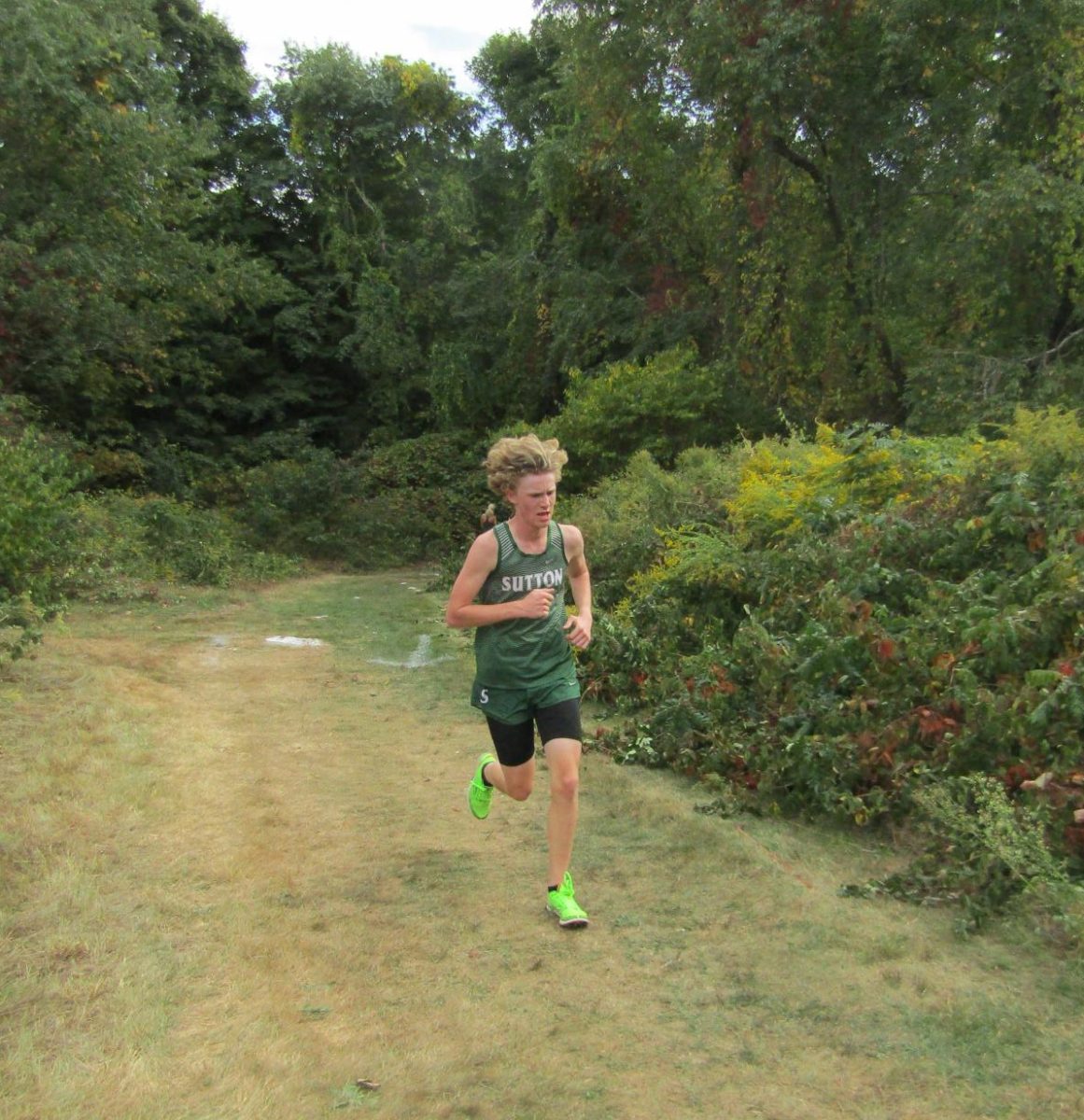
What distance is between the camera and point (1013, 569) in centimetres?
627

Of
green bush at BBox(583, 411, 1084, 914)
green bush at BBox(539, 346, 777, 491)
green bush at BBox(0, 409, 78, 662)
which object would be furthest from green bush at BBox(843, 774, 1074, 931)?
green bush at BBox(539, 346, 777, 491)

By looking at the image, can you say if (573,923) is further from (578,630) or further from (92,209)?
(92,209)

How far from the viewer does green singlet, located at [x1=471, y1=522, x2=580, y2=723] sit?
465 cm

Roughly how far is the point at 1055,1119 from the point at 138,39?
22.6 m

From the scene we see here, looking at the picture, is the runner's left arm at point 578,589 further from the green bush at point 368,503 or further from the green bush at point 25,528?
the green bush at point 368,503

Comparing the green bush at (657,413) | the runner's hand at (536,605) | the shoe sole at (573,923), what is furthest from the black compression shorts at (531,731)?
the green bush at (657,413)

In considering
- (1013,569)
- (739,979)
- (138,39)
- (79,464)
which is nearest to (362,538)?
(79,464)

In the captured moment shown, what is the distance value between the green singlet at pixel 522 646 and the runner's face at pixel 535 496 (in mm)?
146

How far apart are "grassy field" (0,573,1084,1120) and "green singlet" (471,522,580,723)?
0.93 metres

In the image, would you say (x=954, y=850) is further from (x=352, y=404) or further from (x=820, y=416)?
(x=352, y=404)

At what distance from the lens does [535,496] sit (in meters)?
4.54

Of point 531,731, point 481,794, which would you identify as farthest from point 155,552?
point 531,731

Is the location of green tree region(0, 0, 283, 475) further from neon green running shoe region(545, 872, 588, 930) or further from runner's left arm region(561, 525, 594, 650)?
neon green running shoe region(545, 872, 588, 930)

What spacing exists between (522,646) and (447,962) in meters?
1.31
